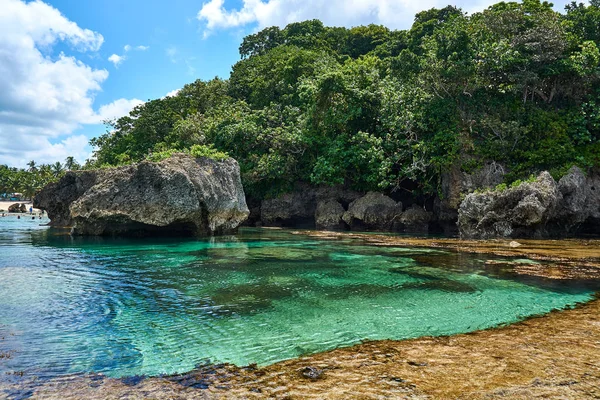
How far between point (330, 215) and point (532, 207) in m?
14.1

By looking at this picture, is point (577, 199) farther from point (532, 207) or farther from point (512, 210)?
point (512, 210)

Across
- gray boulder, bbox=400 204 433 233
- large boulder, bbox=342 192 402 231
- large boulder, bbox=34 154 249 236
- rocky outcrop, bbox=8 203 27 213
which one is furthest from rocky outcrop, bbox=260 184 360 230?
rocky outcrop, bbox=8 203 27 213

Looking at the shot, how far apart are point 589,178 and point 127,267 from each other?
77.9 ft

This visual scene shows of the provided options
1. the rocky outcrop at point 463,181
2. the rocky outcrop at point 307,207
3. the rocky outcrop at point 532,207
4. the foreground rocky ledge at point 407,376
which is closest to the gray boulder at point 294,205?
the rocky outcrop at point 307,207

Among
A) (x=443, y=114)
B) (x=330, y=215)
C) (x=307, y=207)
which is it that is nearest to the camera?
(x=443, y=114)

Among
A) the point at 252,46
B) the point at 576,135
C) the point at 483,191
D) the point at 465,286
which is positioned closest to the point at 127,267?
the point at 465,286

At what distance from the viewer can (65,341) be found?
5.56 meters

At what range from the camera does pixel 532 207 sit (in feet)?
63.5

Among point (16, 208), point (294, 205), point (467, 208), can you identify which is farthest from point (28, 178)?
point (467, 208)

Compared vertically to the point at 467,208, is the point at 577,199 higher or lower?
higher

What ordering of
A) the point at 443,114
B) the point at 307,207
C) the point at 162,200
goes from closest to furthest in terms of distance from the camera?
the point at 162,200, the point at 443,114, the point at 307,207

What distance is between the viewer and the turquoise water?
17.0ft

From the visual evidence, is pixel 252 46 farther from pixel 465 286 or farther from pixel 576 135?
pixel 465 286

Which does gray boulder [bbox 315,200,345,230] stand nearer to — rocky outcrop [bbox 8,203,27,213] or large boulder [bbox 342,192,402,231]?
large boulder [bbox 342,192,402,231]
